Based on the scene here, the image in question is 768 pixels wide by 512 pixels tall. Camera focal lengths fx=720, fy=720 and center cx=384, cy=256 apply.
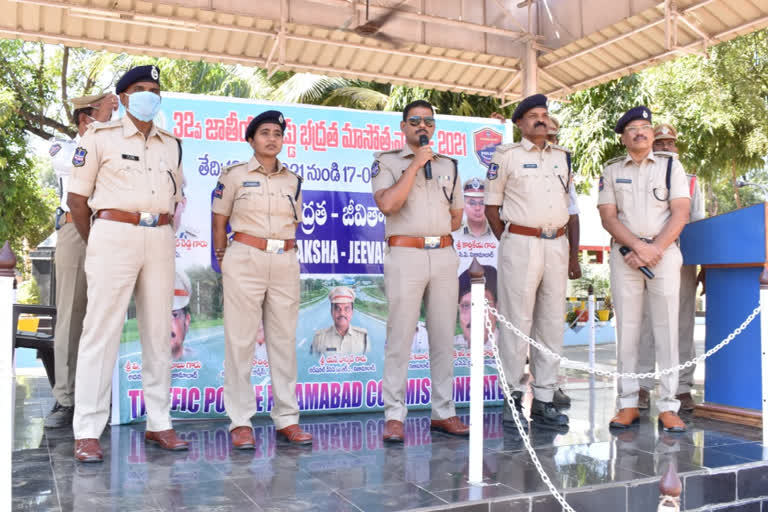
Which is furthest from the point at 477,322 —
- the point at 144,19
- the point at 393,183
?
the point at 144,19

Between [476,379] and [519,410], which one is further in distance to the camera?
[519,410]

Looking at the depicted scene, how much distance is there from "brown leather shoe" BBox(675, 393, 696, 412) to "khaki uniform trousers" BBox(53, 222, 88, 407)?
4.34 m

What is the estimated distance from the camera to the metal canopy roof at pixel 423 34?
5621 mm

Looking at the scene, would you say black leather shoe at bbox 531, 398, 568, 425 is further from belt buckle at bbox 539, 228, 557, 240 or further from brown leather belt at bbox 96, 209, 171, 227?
brown leather belt at bbox 96, 209, 171, 227

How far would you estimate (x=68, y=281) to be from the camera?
15.3 ft

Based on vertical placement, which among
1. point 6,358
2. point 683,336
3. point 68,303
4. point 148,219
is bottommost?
point 683,336

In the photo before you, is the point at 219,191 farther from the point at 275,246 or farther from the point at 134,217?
the point at 134,217

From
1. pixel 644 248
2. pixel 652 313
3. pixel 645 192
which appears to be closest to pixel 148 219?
pixel 644 248

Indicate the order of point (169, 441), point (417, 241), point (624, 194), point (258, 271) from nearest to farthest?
point (169, 441)
point (258, 271)
point (417, 241)
point (624, 194)

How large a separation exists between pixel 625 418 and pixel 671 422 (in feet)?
0.93

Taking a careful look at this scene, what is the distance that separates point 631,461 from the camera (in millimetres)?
3842

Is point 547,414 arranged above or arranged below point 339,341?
below

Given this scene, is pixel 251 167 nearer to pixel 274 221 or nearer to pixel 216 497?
pixel 274 221

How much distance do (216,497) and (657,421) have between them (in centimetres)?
317
